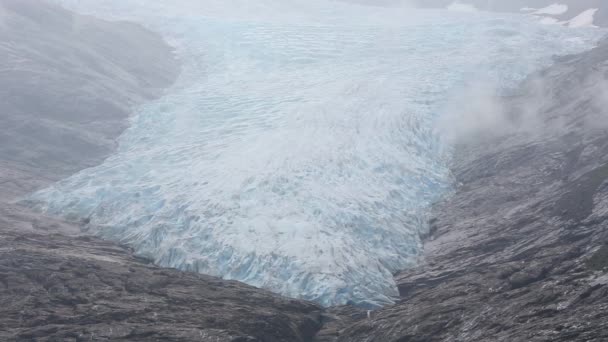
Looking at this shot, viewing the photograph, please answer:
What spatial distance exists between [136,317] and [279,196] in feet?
17.0

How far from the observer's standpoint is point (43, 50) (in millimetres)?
20250

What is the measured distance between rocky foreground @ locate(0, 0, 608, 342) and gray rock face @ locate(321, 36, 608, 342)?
29mm

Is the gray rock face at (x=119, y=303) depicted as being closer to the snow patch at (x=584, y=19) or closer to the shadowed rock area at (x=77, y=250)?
the shadowed rock area at (x=77, y=250)

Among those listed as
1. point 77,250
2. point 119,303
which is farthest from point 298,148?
point 119,303

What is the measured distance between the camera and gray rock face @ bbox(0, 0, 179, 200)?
1556 cm

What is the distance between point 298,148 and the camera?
1547 centimetres

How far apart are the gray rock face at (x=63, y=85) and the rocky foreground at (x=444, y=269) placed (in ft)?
0.31

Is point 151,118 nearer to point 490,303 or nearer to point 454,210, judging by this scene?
point 454,210

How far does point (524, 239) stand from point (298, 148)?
21.4ft

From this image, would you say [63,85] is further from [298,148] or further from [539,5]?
[539,5]

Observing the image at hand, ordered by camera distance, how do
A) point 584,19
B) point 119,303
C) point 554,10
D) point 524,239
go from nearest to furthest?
point 119,303 < point 524,239 < point 584,19 < point 554,10

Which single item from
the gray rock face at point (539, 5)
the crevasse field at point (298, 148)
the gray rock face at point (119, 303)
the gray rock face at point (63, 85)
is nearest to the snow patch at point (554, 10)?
the gray rock face at point (539, 5)

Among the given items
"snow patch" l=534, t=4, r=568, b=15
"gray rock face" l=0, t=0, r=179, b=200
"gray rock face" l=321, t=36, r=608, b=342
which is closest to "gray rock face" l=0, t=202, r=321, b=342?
"gray rock face" l=321, t=36, r=608, b=342

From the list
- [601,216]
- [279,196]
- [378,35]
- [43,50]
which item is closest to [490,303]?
[601,216]
